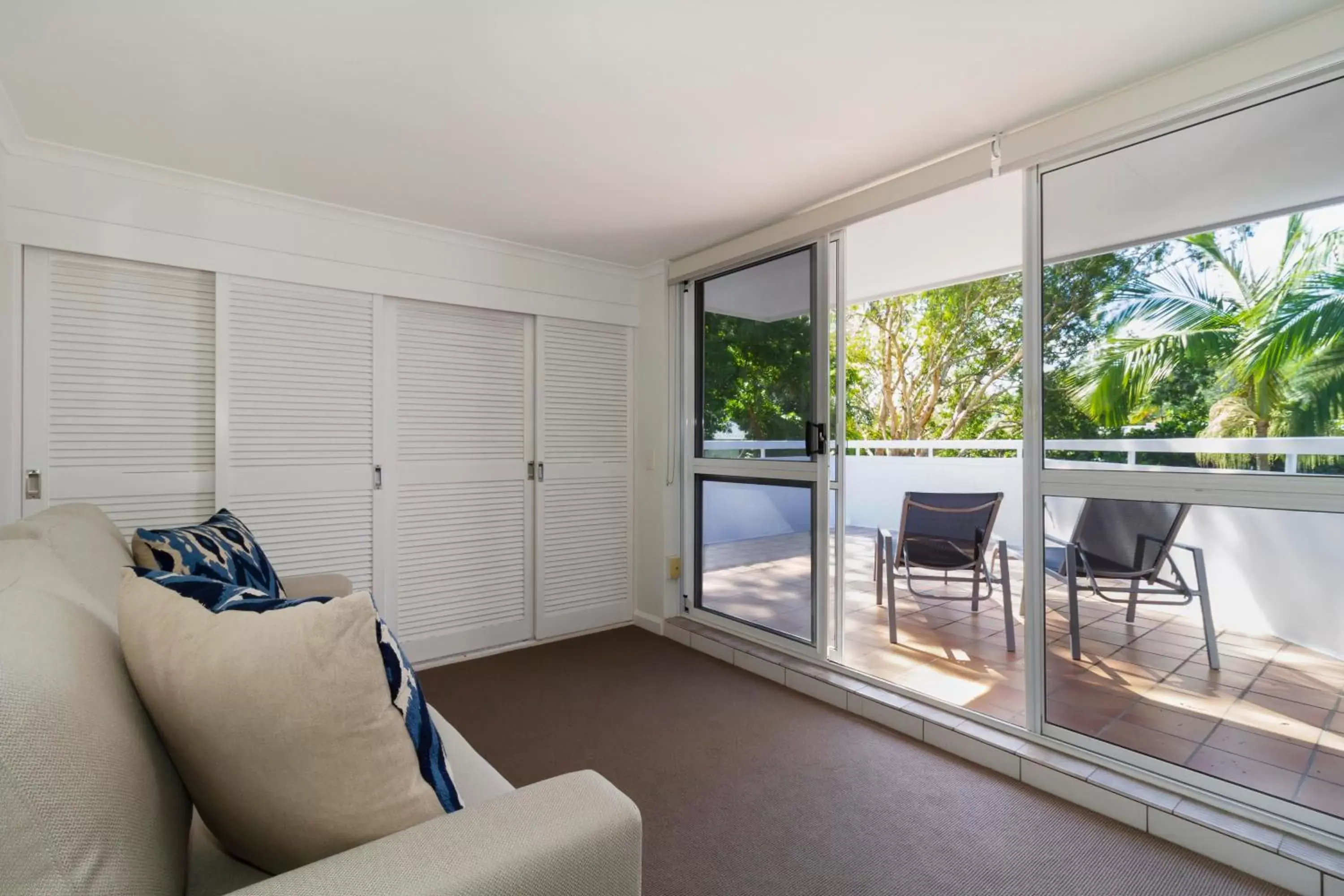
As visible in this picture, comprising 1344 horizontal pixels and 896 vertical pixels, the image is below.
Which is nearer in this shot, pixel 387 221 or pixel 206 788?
pixel 206 788

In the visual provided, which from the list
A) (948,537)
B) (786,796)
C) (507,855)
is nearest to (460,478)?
(786,796)

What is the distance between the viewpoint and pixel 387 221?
3.13 meters

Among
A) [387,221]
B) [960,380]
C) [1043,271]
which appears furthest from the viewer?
[960,380]

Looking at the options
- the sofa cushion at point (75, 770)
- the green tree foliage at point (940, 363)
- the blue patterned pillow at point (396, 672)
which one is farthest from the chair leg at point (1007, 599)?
the green tree foliage at point (940, 363)

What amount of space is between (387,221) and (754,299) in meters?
1.90

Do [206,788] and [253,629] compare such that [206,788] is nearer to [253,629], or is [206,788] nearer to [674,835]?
[253,629]

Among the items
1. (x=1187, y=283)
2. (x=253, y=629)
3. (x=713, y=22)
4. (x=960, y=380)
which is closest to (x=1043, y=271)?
(x=1187, y=283)

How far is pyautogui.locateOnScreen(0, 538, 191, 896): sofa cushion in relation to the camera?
0.58 metres

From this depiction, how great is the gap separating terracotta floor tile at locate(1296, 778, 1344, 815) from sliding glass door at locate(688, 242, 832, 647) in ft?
5.39

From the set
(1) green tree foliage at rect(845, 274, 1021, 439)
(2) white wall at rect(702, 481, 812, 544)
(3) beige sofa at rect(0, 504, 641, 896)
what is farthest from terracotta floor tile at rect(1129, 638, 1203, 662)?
(1) green tree foliage at rect(845, 274, 1021, 439)

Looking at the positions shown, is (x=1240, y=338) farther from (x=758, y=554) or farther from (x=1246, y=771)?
(x=758, y=554)

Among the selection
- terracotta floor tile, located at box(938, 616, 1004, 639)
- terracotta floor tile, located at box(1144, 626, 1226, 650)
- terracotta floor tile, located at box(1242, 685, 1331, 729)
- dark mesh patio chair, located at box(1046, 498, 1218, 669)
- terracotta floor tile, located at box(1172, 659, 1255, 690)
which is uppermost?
dark mesh patio chair, located at box(1046, 498, 1218, 669)

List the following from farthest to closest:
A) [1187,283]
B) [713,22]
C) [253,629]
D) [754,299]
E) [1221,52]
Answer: [754,299] → [1187,283] → [1221,52] → [713,22] → [253,629]

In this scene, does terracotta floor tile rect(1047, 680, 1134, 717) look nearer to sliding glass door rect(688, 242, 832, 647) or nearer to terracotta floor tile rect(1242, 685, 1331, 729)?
terracotta floor tile rect(1242, 685, 1331, 729)
